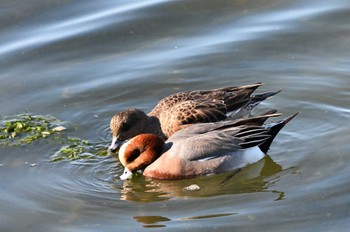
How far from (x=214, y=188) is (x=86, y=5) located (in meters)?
5.48

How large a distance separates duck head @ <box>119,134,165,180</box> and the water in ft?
0.66

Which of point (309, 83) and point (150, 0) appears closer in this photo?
point (309, 83)

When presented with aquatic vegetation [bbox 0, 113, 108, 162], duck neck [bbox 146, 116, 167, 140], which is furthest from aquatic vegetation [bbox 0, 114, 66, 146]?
duck neck [bbox 146, 116, 167, 140]

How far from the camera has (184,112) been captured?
397 inches

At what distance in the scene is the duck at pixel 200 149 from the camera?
9289 millimetres

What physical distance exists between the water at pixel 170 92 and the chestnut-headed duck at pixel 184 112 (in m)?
0.29

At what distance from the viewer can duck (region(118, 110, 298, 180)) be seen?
929cm

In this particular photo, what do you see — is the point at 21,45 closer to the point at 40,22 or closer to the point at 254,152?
the point at 40,22

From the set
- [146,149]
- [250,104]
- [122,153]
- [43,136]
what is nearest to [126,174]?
[122,153]

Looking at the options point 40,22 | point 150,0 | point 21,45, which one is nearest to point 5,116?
point 21,45

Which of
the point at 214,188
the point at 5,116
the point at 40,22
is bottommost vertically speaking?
the point at 214,188

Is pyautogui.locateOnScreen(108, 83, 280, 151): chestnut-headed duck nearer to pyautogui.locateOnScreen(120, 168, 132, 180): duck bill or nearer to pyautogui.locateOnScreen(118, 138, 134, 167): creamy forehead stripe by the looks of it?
pyautogui.locateOnScreen(118, 138, 134, 167): creamy forehead stripe

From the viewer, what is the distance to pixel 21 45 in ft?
40.7

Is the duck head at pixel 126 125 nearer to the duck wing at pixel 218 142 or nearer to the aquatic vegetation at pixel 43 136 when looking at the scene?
the aquatic vegetation at pixel 43 136
